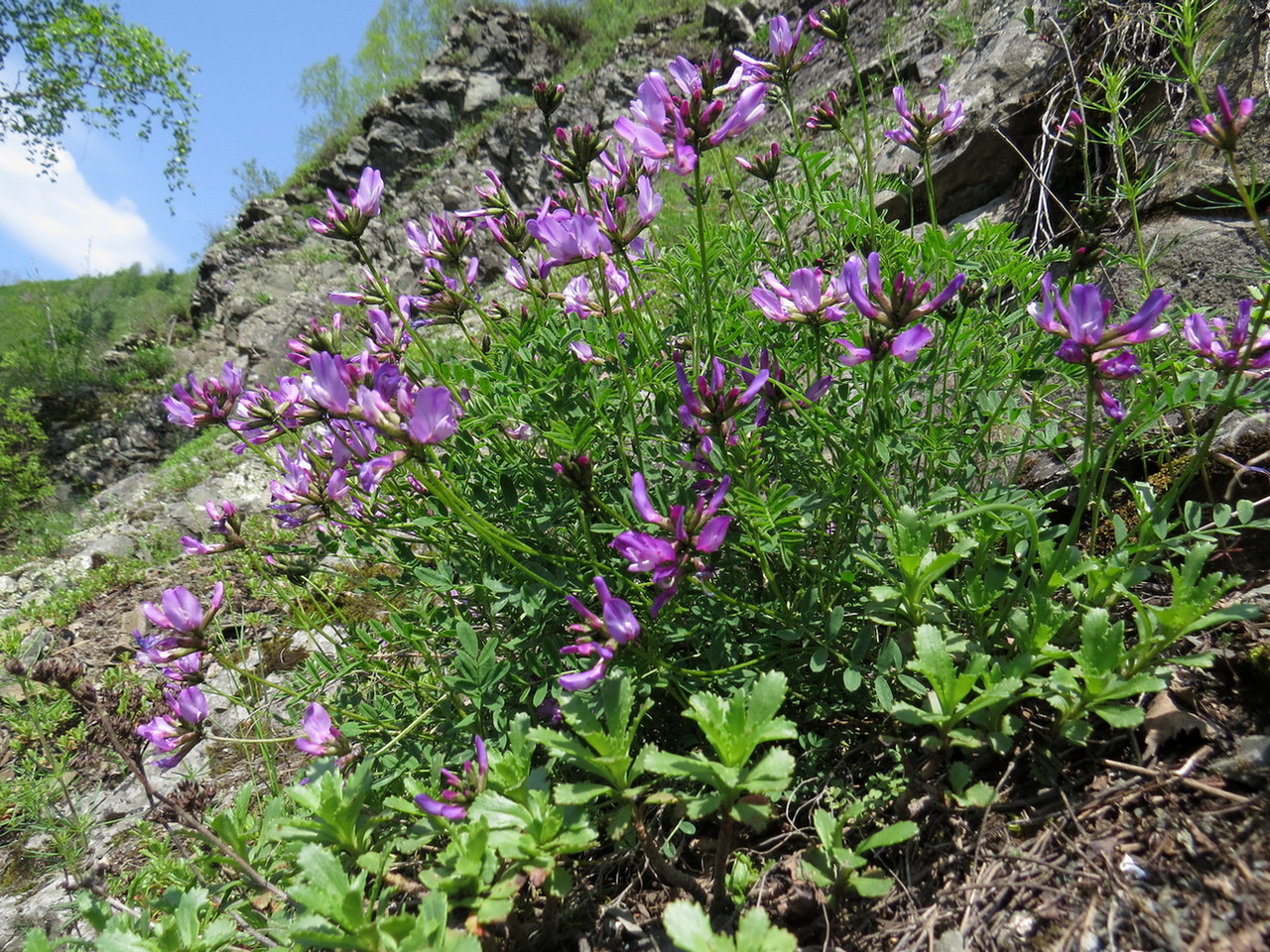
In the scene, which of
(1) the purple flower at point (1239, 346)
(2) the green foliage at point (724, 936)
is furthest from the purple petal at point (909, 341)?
(2) the green foliage at point (724, 936)

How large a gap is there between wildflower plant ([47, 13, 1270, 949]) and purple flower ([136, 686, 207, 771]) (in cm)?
1

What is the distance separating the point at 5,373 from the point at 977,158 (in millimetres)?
24274

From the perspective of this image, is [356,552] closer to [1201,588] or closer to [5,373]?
[1201,588]

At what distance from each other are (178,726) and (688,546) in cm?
151

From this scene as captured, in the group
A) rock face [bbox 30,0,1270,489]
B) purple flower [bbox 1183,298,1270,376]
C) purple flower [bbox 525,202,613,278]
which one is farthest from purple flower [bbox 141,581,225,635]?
purple flower [bbox 1183,298,1270,376]

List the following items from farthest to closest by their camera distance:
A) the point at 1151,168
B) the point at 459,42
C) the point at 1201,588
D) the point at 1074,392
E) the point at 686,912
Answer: the point at 459,42, the point at 1151,168, the point at 1074,392, the point at 1201,588, the point at 686,912

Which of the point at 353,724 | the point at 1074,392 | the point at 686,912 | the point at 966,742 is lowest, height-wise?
the point at 1074,392

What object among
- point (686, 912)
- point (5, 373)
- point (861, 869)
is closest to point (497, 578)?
point (686, 912)

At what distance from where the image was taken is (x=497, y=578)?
6.00ft

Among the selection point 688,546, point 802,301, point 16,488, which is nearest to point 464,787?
point 688,546

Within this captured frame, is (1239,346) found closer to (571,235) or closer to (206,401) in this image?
(571,235)

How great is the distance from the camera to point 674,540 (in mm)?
1349

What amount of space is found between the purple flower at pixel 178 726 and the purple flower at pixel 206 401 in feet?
2.48

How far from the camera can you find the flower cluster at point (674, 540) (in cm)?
128
